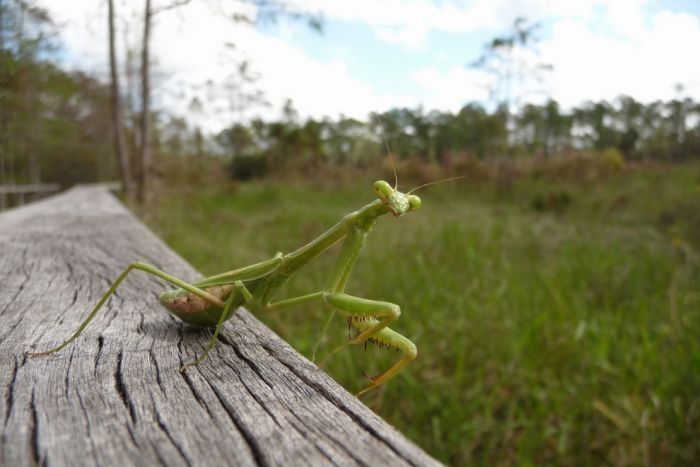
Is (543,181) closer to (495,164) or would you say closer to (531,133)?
(495,164)

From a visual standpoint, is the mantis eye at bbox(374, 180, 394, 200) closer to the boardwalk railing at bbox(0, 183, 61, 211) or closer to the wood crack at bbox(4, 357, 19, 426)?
the wood crack at bbox(4, 357, 19, 426)

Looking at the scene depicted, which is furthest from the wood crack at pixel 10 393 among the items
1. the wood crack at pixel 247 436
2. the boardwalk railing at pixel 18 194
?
the boardwalk railing at pixel 18 194

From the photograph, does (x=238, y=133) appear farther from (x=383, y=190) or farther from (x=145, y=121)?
(x=383, y=190)

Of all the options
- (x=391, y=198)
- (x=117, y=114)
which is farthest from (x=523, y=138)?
(x=391, y=198)

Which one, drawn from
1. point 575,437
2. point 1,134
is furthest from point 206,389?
point 1,134

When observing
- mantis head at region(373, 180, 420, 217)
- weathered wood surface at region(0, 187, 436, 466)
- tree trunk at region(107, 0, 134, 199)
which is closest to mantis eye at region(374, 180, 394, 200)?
mantis head at region(373, 180, 420, 217)
